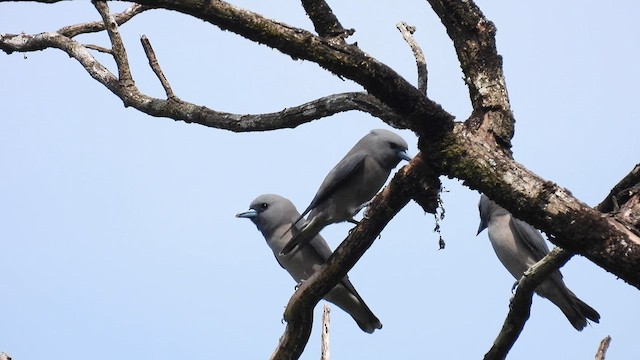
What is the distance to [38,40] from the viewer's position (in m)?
7.34

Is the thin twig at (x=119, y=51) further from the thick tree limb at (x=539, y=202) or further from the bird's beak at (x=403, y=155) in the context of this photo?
the thick tree limb at (x=539, y=202)

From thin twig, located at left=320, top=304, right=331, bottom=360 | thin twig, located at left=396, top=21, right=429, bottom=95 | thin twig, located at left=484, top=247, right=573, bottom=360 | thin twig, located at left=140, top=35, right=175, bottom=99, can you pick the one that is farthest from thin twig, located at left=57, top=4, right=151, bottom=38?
thin twig, located at left=484, top=247, right=573, bottom=360

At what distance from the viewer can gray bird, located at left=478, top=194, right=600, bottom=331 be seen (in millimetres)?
7340

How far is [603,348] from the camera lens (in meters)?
5.33

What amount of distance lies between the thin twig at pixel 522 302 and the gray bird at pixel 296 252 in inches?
65.0

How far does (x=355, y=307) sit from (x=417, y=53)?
236 cm

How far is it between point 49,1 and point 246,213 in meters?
3.47

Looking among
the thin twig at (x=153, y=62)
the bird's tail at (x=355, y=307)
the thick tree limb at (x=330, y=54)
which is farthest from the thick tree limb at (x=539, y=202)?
the bird's tail at (x=355, y=307)

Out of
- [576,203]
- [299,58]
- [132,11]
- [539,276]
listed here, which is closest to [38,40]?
[132,11]

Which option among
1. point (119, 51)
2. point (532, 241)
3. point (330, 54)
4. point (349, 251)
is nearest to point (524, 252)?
point (532, 241)

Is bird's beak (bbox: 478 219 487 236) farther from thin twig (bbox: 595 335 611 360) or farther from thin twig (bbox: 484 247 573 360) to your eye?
thin twig (bbox: 484 247 573 360)

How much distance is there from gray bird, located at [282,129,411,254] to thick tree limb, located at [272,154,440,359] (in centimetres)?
150

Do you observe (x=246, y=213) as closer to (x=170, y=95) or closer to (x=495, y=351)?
(x=170, y=95)

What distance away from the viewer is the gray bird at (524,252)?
24.1 feet
